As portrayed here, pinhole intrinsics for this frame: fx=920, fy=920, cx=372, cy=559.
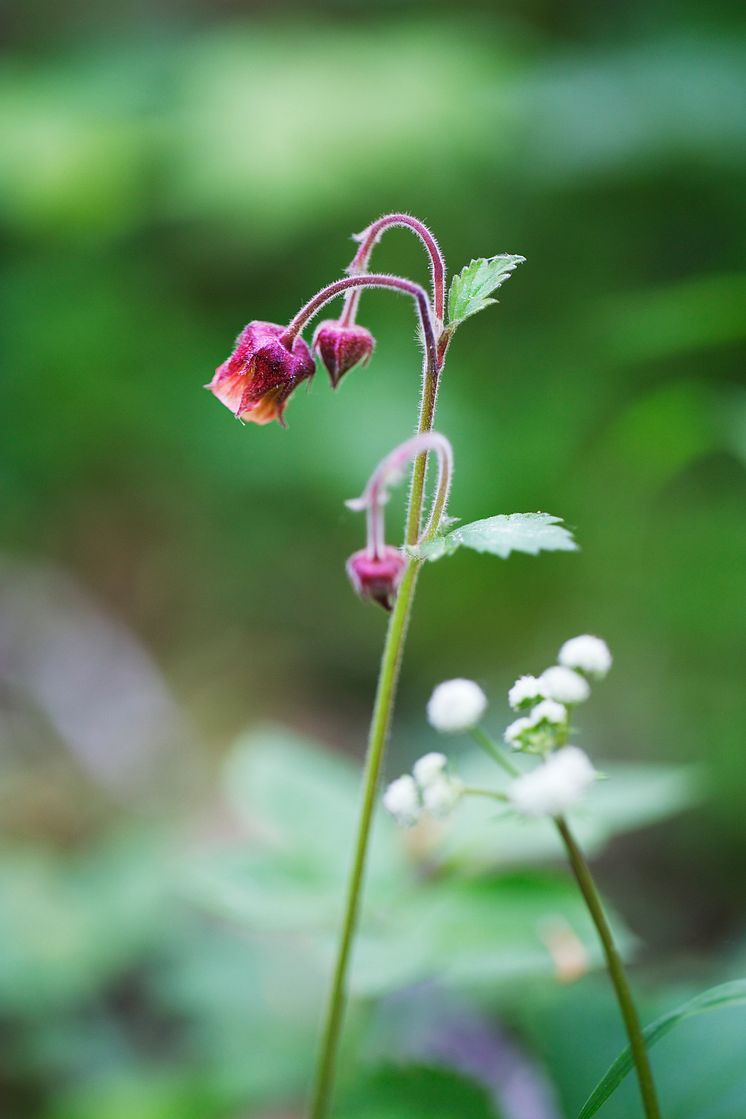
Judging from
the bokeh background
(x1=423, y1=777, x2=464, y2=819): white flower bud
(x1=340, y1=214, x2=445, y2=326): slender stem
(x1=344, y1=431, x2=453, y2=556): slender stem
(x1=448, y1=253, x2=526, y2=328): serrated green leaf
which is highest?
the bokeh background

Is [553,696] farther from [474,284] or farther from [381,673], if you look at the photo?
[474,284]

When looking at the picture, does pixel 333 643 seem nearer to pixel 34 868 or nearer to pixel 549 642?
pixel 549 642

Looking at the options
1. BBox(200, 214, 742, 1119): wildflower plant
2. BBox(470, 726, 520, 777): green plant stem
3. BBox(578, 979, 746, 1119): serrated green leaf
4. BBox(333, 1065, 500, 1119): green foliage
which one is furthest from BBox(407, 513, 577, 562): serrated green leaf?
BBox(333, 1065, 500, 1119): green foliage

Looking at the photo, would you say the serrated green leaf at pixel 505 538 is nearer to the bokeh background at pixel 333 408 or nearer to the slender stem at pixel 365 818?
the slender stem at pixel 365 818

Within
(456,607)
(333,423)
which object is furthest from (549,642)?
(333,423)

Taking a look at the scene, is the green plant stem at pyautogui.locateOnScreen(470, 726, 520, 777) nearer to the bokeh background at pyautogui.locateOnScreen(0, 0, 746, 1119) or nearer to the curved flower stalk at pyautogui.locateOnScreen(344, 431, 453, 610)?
the curved flower stalk at pyautogui.locateOnScreen(344, 431, 453, 610)

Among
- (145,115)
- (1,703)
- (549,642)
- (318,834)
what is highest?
(145,115)

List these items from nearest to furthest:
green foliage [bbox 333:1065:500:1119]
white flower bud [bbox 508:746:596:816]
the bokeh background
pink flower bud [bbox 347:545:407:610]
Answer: white flower bud [bbox 508:746:596:816], pink flower bud [bbox 347:545:407:610], green foliage [bbox 333:1065:500:1119], the bokeh background
